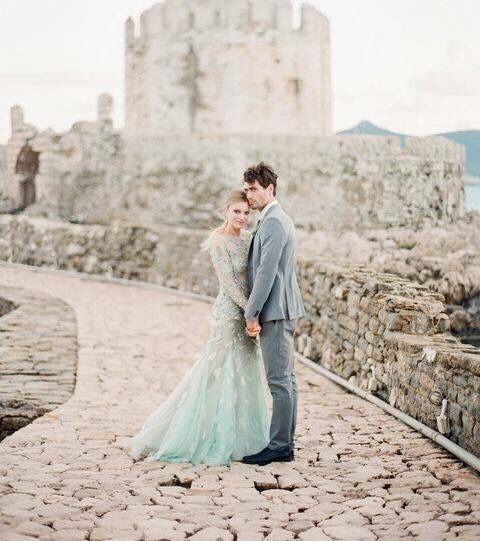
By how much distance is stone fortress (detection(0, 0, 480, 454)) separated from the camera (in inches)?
274

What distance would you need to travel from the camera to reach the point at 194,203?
2120cm

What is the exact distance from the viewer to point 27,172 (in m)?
26.9

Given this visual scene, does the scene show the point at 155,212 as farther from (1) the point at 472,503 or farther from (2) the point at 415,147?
(1) the point at 472,503

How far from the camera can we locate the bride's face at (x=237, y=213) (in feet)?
17.2

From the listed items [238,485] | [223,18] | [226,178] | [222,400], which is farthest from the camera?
[223,18]

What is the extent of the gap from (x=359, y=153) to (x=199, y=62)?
8.72 metres

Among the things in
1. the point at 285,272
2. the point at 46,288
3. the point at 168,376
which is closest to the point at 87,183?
the point at 46,288

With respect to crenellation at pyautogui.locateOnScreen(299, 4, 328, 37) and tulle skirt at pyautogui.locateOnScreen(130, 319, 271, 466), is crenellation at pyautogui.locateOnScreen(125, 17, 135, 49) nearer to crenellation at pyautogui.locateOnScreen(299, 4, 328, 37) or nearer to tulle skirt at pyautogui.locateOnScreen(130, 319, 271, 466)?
crenellation at pyautogui.locateOnScreen(299, 4, 328, 37)

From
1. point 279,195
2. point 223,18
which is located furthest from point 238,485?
point 223,18

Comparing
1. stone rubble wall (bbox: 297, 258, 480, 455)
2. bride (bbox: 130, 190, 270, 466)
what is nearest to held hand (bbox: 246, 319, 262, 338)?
bride (bbox: 130, 190, 270, 466)

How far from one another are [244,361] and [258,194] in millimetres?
1070

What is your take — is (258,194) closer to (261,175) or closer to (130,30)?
(261,175)

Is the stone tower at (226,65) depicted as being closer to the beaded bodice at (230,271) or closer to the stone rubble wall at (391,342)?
the stone rubble wall at (391,342)

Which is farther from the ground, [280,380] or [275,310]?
[275,310]
